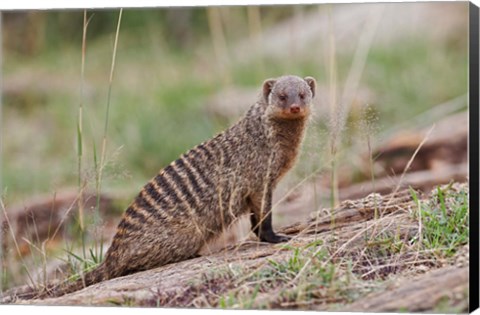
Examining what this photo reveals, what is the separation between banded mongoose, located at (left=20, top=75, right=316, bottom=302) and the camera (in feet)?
17.7

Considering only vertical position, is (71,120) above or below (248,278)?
above

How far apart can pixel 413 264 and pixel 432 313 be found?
434mm

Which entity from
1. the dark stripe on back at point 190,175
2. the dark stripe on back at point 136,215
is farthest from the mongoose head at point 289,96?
the dark stripe on back at point 136,215

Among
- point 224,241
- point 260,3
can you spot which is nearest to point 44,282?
point 224,241

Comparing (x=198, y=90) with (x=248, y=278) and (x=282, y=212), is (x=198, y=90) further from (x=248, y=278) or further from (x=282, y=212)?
(x=248, y=278)

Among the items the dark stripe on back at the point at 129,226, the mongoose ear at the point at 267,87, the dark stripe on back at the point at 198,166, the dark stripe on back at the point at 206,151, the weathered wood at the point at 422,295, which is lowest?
the weathered wood at the point at 422,295

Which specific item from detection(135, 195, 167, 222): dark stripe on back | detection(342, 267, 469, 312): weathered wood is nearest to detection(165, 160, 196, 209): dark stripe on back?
detection(135, 195, 167, 222): dark stripe on back

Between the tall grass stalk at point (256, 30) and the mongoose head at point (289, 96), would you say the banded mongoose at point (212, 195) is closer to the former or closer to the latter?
the mongoose head at point (289, 96)

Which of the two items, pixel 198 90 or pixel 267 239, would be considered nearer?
pixel 267 239

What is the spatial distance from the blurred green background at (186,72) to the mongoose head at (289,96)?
5.36 ft

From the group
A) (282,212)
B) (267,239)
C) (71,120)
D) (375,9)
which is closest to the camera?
(267,239)

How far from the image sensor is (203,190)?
543 centimetres

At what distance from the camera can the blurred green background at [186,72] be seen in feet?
26.1

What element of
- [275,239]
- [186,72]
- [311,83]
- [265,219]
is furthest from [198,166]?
[186,72]
